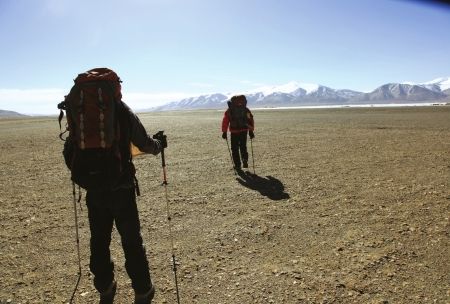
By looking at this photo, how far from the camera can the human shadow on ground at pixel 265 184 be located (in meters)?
10.1

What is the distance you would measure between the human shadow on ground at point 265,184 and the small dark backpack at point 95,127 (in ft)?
20.2

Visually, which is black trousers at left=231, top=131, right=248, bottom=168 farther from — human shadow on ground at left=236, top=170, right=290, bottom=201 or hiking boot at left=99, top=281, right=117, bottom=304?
hiking boot at left=99, top=281, right=117, bottom=304

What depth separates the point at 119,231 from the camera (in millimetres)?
4641

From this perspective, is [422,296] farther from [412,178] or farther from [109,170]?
[412,178]

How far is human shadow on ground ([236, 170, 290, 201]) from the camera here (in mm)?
10123

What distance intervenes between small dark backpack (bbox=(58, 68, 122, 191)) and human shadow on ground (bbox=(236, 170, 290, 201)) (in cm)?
616

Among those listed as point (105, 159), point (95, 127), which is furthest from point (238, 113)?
point (95, 127)

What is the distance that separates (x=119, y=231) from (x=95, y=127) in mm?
1383

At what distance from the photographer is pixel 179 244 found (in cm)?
705

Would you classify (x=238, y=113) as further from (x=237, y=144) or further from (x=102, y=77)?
(x=102, y=77)

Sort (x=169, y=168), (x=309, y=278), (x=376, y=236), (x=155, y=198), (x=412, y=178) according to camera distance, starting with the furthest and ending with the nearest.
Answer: (x=169, y=168), (x=412, y=178), (x=155, y=198), (x=376, y=236), (x=309, y=278)

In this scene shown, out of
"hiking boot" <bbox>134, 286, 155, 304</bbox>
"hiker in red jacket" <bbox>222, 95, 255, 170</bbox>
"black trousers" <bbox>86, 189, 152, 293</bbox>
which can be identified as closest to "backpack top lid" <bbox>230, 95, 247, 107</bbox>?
"hiker in red jacket" <bbox>222, 95, 255, 170</bbox>

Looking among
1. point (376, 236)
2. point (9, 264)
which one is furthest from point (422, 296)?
point (9, 264)

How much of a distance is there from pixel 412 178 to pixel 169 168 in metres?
8.40
